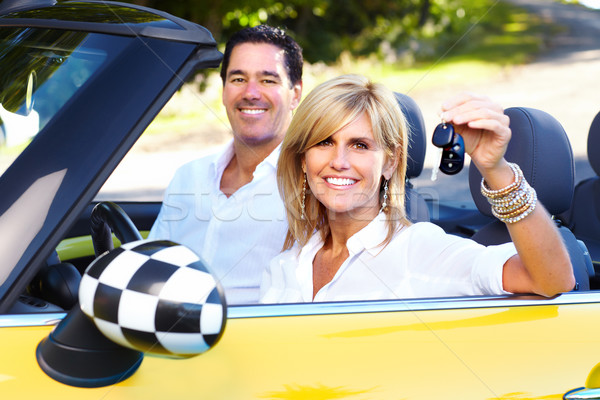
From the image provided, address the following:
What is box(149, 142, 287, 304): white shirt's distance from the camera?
237cm

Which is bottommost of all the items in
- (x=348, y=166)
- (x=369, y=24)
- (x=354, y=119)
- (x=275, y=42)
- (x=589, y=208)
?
(x=369, y=24)

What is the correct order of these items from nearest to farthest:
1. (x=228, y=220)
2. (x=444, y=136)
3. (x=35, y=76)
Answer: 1. (x=444, y=136)
2. (x=35, y=76)
3. (x=228, y=220)

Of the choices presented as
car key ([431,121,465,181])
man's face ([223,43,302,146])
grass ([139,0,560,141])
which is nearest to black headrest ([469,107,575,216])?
car key ([431,121,465,181])

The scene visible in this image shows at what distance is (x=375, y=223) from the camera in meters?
1.99

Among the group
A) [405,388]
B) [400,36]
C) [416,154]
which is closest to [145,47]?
[405,388]

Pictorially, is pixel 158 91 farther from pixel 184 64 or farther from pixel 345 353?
pixel 345 353

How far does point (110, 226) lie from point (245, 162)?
3.42 feet

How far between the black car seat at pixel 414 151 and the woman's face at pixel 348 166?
631mm

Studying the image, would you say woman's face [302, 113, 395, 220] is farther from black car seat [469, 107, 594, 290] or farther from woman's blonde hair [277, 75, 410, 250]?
black car seat [469, 107, 594, 290]

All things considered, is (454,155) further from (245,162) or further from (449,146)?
(245,162)

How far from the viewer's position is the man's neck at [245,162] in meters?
2.73

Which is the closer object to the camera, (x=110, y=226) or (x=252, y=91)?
(x=110, y=226)

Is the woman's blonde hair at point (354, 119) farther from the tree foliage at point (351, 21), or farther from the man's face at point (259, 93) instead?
the tree foliage at point (351, 21)

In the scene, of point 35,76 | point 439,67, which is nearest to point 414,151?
point 35,76
